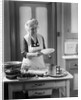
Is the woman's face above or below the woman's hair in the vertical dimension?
below

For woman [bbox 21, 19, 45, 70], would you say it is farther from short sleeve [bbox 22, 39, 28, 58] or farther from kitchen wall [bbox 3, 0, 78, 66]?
kitchen wall [bbox 3, 0, 78, 66]

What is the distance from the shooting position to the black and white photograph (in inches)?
47.8

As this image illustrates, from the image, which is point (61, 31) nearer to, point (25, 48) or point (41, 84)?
point (25, 48)

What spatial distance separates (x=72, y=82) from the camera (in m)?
1.31

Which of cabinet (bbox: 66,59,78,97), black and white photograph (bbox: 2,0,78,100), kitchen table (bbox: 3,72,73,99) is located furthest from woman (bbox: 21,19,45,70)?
cabinet (bbox: 66,59,78,97)

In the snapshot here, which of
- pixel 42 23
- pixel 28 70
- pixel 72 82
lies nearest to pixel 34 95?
pixel 28 70

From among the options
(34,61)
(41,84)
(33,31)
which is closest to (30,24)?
(33,31)

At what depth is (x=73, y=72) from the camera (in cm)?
130

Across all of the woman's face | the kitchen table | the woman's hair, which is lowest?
the kitchen table

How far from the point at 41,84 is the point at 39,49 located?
0.89 ft

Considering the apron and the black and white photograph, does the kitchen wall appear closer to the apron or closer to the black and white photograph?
the black and white photograph

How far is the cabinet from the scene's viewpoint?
50.7 inches

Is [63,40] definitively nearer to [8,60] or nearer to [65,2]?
[65,2]

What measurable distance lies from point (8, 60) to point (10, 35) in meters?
0.19
